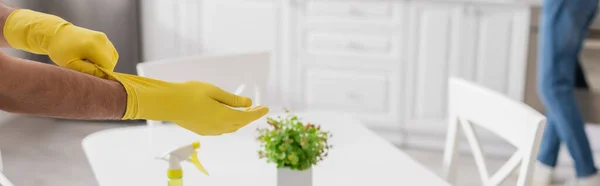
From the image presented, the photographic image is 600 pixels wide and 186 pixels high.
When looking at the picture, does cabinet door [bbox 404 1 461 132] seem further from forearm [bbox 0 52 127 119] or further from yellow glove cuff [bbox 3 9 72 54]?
forearm [bbox 0 52 127 119]

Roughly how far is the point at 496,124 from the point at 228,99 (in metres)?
1.05

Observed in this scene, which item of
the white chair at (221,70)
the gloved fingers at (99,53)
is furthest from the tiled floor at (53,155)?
the gloved fingers at (99,53)

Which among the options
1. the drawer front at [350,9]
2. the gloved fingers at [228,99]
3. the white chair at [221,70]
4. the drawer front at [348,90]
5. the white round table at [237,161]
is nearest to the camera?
the gloved fingers at [228,99]

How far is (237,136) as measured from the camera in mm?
2154

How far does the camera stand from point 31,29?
120 centimetres

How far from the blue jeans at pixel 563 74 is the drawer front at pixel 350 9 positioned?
2.56 feet

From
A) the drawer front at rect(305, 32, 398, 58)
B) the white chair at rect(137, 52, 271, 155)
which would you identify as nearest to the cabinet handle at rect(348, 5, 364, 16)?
the drawer front at rect(305, 32, 398, 58)

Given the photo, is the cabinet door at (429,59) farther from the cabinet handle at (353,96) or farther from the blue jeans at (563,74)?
the blue jeans at (563,74)

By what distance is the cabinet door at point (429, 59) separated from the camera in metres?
3.80

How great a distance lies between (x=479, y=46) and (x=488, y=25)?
11cm

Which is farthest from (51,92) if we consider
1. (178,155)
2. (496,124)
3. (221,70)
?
(221,70)

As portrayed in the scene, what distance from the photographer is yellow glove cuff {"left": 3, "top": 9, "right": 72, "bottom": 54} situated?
1.20 metres

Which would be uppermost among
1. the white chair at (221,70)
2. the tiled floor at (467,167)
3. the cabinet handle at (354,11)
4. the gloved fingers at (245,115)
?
the gloved fingers at (245,115)

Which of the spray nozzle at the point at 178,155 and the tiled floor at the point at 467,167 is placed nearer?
the spray nozzle at the point at 178,155
